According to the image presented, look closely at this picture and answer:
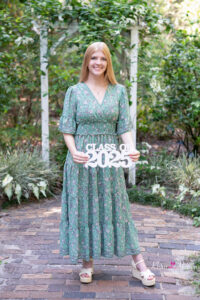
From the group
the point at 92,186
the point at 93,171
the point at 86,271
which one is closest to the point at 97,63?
the point at 93,171

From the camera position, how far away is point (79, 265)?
9.24 feet

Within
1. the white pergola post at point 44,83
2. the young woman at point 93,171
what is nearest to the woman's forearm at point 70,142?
the young woman at point 93,171

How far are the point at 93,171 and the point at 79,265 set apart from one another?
93 cm

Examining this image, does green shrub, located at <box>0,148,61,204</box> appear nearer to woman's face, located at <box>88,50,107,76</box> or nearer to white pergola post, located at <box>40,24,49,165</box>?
white pergola post, located at <box>40,24,49,165</box>

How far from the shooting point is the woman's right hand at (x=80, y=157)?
222cm

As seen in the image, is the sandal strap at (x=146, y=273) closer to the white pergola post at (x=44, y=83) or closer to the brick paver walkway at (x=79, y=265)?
the brick paver walkway at (x=79, y=265)

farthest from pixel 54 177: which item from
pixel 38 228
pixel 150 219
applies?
pixel 150 219

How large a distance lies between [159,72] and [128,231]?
3083 mm

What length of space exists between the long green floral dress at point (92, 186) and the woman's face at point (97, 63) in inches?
5.2

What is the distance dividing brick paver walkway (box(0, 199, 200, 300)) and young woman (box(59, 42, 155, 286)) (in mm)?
215

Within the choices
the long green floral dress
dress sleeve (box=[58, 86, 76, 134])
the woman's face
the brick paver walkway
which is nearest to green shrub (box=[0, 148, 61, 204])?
the brick paver walkway

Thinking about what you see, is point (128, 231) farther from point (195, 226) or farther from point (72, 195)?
point (195, 226)

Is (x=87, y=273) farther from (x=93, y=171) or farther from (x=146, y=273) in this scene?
(x=93, y=171)

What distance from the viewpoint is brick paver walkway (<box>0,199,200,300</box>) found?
242 centimetres
